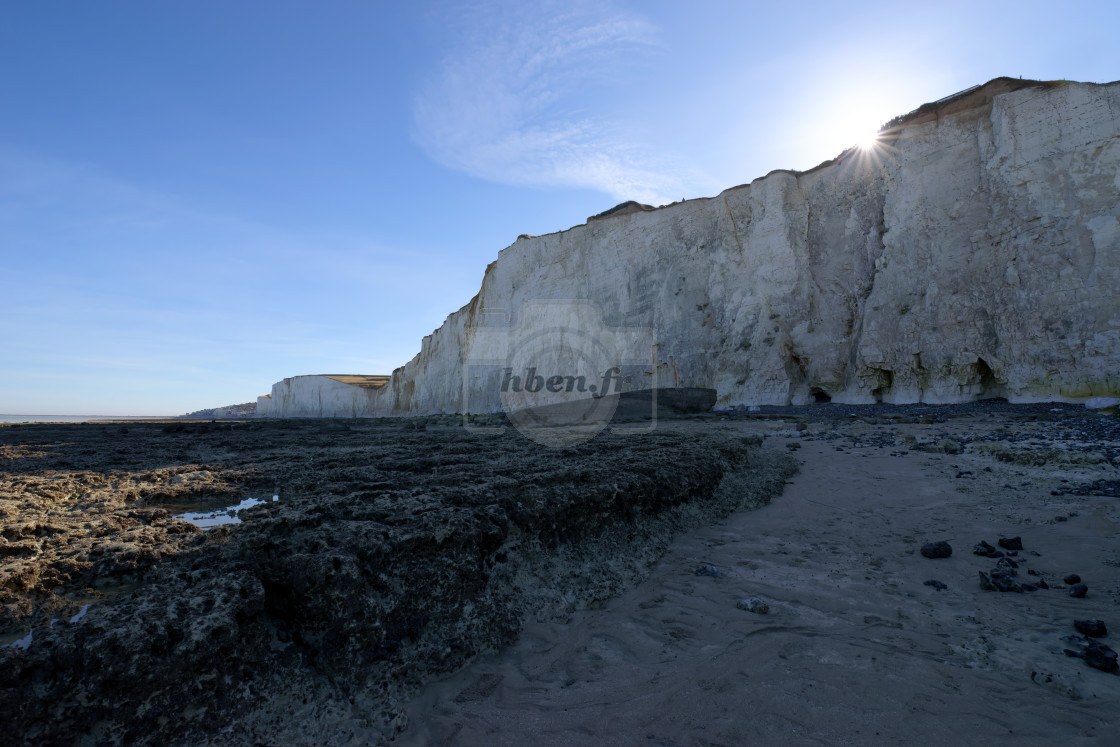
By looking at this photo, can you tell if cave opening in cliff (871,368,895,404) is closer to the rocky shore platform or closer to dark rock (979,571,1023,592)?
the rocky shore platform

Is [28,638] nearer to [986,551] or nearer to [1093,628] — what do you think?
[1093,628]

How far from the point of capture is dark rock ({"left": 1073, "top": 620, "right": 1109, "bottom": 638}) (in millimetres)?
2002

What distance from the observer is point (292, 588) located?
1906mm

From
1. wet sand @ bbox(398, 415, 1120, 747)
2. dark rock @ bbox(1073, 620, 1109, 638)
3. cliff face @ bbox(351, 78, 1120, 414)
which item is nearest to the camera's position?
wet sand @ bbox(398, 415, 1120, 747)

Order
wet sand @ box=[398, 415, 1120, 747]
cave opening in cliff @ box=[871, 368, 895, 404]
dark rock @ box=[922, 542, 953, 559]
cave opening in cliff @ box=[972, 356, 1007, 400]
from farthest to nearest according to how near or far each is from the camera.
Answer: cave opening in cliff @ box=[871, 368, 895, 404] < cave opening in cliff @ box=[972, 356, 1007, 400] < dark rock @ box=[922, 542, 953, 559] < wet sand @ box=[398, 415, 1120, 747]

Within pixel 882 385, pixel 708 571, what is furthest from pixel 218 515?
pixel 882 385

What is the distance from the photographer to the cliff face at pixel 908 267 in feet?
41.2

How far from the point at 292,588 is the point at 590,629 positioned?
1.28 metres

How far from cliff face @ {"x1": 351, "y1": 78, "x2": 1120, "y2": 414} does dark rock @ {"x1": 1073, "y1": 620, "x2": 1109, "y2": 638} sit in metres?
14.3

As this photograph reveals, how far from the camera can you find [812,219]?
18422mm

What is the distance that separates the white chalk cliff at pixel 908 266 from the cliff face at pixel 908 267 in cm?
4

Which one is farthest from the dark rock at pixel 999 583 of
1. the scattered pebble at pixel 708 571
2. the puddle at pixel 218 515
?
the puddle at pixel 218 515

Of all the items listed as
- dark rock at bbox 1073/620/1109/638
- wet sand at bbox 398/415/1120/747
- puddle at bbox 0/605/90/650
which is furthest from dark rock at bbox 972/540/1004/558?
puddle at bbox 0/605/90/650

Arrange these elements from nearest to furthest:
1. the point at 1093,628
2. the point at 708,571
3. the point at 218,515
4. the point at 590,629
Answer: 1. the point at 1093,628
2. the point at 590,629
3. the point at 708,571
4. the point at 218,515
